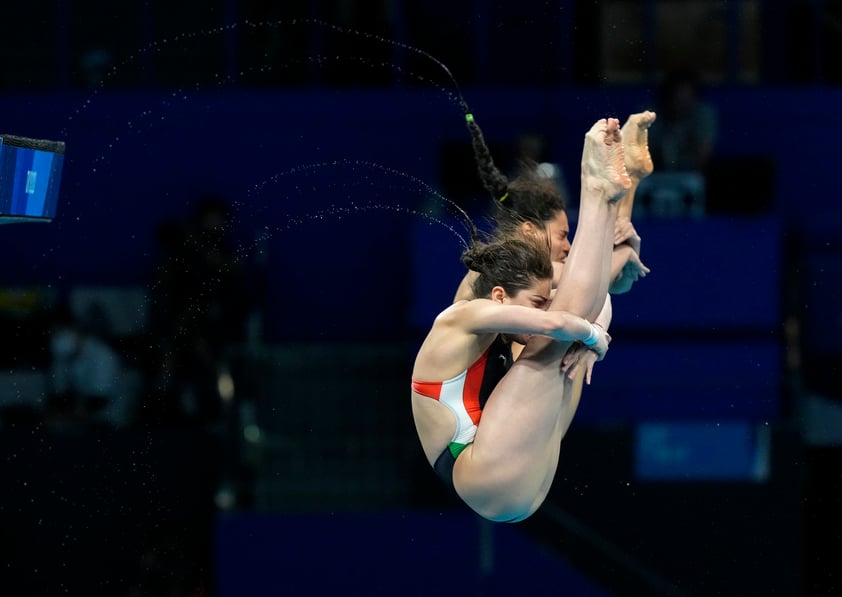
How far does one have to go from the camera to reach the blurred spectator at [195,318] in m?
6.17

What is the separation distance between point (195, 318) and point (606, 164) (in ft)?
9.66

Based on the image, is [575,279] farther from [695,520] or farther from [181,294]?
[181,294]

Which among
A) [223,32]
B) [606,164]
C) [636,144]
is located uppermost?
[223,32]

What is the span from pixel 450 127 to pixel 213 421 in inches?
85.5

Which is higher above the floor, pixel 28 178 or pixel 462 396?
pixel 28 178

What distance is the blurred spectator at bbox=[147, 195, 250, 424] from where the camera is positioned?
617cm

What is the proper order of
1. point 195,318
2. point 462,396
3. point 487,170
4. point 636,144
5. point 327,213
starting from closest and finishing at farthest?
point 462,396
point 636,144
point 487,170
point 195,318
point 327,213

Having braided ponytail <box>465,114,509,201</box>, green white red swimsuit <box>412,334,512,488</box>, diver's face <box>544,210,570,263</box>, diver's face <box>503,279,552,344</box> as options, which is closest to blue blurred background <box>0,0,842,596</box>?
diver's face <box>544,210,570,263</box>

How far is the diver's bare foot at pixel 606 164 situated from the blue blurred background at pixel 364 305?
2054mm

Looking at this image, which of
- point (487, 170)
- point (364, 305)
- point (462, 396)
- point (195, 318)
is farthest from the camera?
point (364, 305)

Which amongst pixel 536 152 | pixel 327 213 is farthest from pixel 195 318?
pixel 536 152

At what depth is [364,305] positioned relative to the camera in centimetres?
718

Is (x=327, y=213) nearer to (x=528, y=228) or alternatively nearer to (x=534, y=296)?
(x=528, y=228)

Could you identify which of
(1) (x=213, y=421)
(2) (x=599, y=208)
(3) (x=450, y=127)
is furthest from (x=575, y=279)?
(3) (x=450, y=127)
